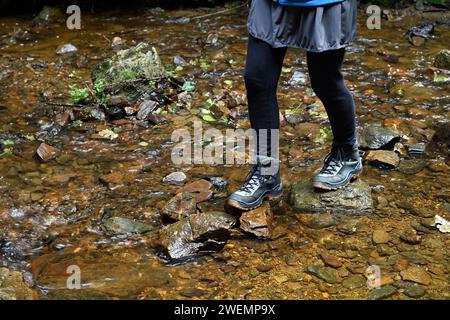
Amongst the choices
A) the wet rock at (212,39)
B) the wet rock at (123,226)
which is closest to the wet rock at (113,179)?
the wet rock at (123,226)

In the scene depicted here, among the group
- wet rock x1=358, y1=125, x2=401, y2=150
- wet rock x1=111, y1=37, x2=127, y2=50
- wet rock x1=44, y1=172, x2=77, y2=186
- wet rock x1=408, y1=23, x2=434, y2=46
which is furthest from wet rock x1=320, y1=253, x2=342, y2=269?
wet rock x1=111, y1=37, x2=127, y2=50

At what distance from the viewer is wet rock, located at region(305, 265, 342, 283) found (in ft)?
10.1

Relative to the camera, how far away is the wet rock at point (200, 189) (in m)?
3.91

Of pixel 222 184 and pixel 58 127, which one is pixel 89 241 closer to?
pixel 222 184

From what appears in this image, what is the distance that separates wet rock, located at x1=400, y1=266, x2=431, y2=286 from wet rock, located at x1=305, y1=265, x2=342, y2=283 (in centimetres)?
37

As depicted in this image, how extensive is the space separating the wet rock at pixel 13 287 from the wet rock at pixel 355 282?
5.63 ft

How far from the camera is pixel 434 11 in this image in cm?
820

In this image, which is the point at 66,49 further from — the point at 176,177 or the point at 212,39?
the point at 176,177

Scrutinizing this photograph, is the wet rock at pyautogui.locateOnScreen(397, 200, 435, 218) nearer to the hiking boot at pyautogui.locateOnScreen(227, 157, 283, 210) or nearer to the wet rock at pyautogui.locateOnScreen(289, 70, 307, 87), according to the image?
the hiking boot at pyautogui.locateOnScreen(227, 157, 283, 210)

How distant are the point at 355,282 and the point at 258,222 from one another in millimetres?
729

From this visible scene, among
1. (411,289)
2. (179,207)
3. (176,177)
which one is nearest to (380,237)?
(411,289)

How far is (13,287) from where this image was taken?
2.88 metres

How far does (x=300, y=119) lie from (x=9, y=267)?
9.56 ft
